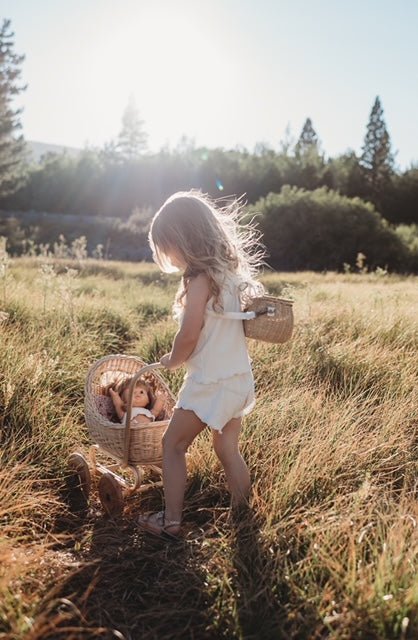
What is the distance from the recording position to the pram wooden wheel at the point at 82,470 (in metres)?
3.46

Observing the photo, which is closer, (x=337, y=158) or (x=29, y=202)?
(x=337, y=158)

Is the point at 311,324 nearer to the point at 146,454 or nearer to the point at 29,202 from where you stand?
the point at 146,454

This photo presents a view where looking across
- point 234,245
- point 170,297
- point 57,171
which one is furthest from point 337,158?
point 234,245

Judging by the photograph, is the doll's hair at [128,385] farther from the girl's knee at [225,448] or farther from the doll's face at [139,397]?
the girl's knee at [225,448]

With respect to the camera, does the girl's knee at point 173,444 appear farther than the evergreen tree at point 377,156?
No

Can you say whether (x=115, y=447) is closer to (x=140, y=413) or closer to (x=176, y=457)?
(x=140, y=413)

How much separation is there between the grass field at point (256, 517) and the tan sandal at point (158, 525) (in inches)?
2.2

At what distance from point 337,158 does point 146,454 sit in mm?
37367

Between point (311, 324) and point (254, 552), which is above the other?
point (311, 324)

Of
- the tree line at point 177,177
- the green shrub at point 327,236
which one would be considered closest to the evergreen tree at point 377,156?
the tree line at point 177,177

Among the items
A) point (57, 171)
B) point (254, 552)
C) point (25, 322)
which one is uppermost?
point (57, 171)

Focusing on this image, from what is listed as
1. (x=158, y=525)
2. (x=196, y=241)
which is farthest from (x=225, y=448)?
(x=196, y=241)

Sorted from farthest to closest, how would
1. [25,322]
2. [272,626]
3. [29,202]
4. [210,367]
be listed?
[29,202] < [25,322] < [210,367] < [272,626]

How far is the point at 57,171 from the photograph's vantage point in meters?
42.3
